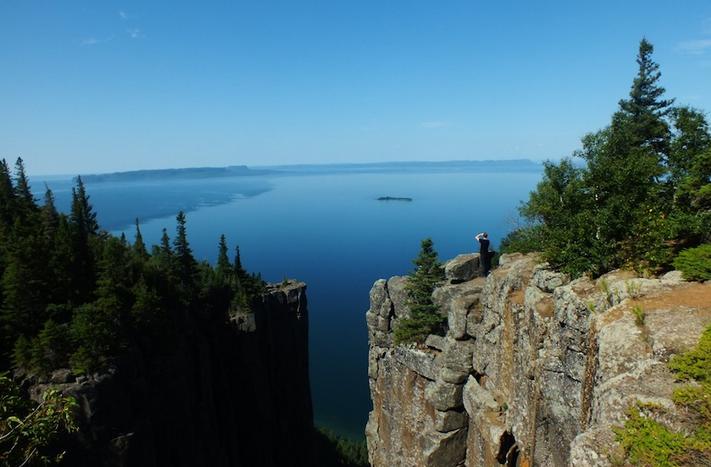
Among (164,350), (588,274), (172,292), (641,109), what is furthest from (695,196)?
(172,292)

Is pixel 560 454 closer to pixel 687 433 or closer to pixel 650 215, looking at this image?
pixel 687 433

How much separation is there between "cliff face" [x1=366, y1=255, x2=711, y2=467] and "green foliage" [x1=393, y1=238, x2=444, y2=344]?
2.62 ft

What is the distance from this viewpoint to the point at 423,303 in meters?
31.7

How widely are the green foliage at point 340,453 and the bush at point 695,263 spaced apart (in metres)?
69.7

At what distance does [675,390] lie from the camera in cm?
854

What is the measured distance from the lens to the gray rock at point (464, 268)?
31234 millimetres

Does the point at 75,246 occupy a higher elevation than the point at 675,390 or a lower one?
lower

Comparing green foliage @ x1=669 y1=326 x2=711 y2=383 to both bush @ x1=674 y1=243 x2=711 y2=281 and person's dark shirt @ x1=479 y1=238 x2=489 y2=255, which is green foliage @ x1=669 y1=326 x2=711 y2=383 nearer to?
bush @ x1=674 y1=243 x2=711 y2=281

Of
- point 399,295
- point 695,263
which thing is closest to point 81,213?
point 399,295

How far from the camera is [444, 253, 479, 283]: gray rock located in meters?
31.2

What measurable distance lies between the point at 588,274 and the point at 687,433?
9.23 metres

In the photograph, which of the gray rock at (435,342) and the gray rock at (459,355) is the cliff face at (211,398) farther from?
the gray rock at (459,355)

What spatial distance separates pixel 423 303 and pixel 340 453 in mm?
53929

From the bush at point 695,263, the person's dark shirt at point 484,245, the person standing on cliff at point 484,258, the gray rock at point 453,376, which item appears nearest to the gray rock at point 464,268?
the person standing on cliff at point 484,258
